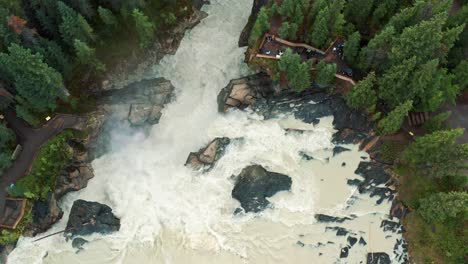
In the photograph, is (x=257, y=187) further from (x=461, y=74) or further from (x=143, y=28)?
(x=461, y=74)

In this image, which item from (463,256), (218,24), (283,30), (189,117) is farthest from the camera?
(218,24)

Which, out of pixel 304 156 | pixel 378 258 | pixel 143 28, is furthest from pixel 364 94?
pixel 143 28

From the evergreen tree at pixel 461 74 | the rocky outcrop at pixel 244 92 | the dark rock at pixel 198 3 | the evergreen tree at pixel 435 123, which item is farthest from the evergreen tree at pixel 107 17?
the evergreen tree at pixel 461 74

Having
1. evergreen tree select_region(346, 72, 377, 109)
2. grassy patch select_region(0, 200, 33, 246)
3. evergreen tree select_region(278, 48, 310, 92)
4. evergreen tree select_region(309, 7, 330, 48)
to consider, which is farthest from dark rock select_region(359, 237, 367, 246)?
grassy patch select_region(0, 200, 33, 246)

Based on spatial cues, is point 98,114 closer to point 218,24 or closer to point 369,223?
point 218,24

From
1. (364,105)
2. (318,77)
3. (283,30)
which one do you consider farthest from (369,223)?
(283,30)

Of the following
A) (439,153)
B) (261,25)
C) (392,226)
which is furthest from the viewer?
(261,25)
